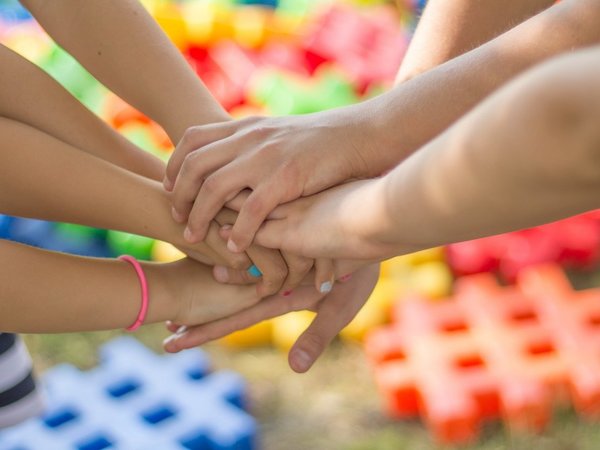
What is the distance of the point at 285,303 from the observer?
4.05ft

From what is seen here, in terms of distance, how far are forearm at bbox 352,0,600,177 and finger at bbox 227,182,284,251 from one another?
109mm

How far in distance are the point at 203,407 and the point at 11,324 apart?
499 mm

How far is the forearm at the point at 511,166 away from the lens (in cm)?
64

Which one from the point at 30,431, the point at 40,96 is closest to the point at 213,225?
the point at 40,96

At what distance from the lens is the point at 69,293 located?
110 centimetres

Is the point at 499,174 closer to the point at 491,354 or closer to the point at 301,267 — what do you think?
the point at 301,267

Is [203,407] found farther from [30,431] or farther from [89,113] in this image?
[89,113]

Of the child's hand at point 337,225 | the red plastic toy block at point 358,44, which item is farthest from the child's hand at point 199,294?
the red plastic toy block at point 358,44

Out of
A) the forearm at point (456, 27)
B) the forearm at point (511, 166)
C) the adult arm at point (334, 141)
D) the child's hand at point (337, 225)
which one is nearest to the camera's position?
the forearm at point (511, 166)

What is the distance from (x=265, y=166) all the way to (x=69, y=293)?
26cm

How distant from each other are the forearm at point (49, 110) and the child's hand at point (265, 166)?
0.12 meters

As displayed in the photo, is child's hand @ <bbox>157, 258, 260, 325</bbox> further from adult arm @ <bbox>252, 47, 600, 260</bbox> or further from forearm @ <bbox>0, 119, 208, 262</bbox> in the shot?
adult arm @ <bbox>252, 47, 600, 260</bbox>

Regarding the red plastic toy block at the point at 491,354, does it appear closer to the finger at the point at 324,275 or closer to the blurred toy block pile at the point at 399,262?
the blurred toy block pile at the point at 399,262

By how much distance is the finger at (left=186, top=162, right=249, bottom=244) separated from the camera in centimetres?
110
